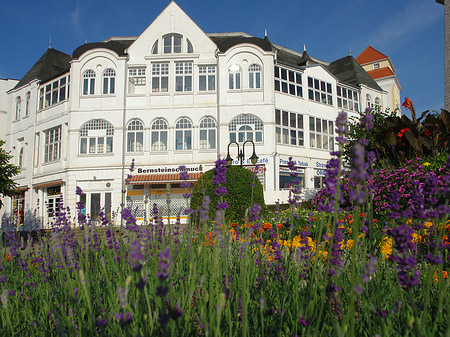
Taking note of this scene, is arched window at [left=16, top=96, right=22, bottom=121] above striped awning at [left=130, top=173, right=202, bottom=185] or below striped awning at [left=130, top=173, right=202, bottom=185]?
above

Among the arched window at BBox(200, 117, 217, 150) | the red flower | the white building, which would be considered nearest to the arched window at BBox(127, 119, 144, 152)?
the white building

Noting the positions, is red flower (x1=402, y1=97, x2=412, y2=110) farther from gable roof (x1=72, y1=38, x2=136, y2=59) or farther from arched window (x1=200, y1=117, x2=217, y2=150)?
gable roof (x1=72, y1=38, x2=136, y2=59)

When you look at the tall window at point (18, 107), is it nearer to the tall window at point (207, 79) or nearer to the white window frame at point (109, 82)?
the white window frame at point (109, 82)

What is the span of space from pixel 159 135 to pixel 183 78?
401 cm

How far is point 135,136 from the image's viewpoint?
22.8m

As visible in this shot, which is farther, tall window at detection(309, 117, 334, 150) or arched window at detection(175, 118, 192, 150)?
tall window at detection(309, 117, 334, 150)

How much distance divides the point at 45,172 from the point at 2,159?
28.0 ft

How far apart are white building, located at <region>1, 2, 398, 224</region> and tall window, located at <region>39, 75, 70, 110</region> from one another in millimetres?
114

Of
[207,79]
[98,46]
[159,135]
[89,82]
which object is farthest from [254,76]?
→ [89,82]

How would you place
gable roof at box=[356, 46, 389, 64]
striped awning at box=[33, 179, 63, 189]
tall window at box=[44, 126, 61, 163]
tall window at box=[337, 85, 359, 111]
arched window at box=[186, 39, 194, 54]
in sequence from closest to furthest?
striped awning at box=[33, 179, 63, 189] → arched window at box=[186, 39, 194, 54] → tall window at box=[44, 126, 61, 163] → tall window at box=[337, 85, 359, 111] → gable roof at box=[356, 46, 389, 64]

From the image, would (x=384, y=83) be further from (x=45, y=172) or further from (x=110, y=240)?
(x=110, y=240)

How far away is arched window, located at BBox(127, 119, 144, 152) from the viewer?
22.7 metres

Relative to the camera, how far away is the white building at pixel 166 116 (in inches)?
872

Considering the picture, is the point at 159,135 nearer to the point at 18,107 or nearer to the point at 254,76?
the point at 254,76
